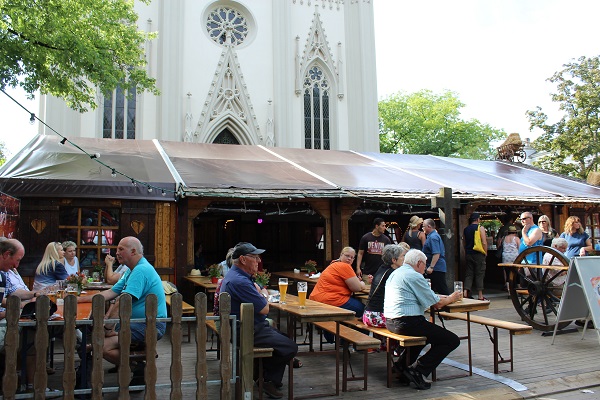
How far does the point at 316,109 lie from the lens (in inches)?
912

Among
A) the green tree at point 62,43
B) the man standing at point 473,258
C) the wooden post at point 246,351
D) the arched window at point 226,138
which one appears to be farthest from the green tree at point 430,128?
the wooden post at point 246,351

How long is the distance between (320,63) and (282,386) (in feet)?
64.7

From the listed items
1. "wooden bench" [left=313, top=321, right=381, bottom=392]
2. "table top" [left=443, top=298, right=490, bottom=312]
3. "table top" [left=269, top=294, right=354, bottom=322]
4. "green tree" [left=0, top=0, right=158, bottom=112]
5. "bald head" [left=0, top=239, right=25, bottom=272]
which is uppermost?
"green tree" [left=0, top=0, right=158, bottom=112]

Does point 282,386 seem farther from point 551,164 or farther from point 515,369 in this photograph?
point 551,164

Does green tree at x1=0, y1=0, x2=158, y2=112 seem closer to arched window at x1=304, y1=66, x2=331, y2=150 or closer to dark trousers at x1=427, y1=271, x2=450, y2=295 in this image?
dark trousers at x1=427, y1=271, x2=450, y2=295

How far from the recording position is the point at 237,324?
4.62 m

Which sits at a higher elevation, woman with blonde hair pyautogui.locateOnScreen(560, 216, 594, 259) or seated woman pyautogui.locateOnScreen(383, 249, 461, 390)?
woman with blonde hair pyautogui.locateOnScreen(560, 216, 594, 259)

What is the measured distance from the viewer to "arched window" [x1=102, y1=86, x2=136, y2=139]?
1978 centimetres

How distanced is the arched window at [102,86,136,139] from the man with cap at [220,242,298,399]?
16323 millimetres

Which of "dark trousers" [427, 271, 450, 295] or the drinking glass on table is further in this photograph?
"dark trousers" [427, 271, 450, 295]

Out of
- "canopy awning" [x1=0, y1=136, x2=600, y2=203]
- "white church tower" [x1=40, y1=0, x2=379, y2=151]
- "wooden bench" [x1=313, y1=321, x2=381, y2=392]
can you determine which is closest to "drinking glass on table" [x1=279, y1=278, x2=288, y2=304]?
"wooden bench" [x1=313, y1=321, x2=381, y2=392]

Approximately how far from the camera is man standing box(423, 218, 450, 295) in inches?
347

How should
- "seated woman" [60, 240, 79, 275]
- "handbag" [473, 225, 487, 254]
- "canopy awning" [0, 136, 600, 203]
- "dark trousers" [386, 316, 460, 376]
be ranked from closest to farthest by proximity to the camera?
"dark trousers" [386, 316, 460, 376], "seated woman" [60, 240, 79, 275], "canopy awning" [0, 136, 600, 203], "handbag" [473, 225, 487, 254]

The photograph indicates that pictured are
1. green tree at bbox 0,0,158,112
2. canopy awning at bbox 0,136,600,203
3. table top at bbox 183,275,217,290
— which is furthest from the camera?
green tree at bbox 0,0,158,112
